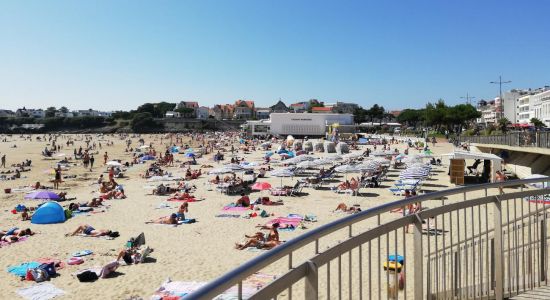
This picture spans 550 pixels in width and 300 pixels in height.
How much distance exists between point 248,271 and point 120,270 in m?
10.1

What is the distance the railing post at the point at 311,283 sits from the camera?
2.00m

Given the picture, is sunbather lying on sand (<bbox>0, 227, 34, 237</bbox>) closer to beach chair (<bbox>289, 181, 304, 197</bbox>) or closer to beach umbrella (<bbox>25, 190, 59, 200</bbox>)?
beach umbrella (<bbox>25, 190, 59, 200</bbox>)

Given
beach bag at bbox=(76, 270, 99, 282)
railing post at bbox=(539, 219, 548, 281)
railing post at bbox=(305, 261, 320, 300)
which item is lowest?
beach bag at bbox=(76, 270, 99, 282)

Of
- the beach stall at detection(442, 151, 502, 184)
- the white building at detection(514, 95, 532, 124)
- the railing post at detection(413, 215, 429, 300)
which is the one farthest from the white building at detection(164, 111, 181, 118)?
the railing post at detection(413, 215, 429, 300)

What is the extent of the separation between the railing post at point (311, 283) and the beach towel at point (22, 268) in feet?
35.0

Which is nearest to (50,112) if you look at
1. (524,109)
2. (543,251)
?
(524,109)

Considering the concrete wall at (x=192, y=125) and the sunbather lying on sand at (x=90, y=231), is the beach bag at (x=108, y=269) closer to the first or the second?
the sunbather lying on sand at (x=90, y=231)

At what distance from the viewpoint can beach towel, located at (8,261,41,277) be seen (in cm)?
1053

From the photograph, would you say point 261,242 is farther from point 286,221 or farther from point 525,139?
point 525,139

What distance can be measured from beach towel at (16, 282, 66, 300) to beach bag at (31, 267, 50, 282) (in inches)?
10.5

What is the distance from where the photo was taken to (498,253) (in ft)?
12.4

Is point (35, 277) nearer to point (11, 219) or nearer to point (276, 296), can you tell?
point (11, 219)

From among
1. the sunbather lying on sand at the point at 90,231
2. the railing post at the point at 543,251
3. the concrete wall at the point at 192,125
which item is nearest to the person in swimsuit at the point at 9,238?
the sunbather lying on sand at the point at 90,231

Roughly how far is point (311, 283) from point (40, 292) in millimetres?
9392
